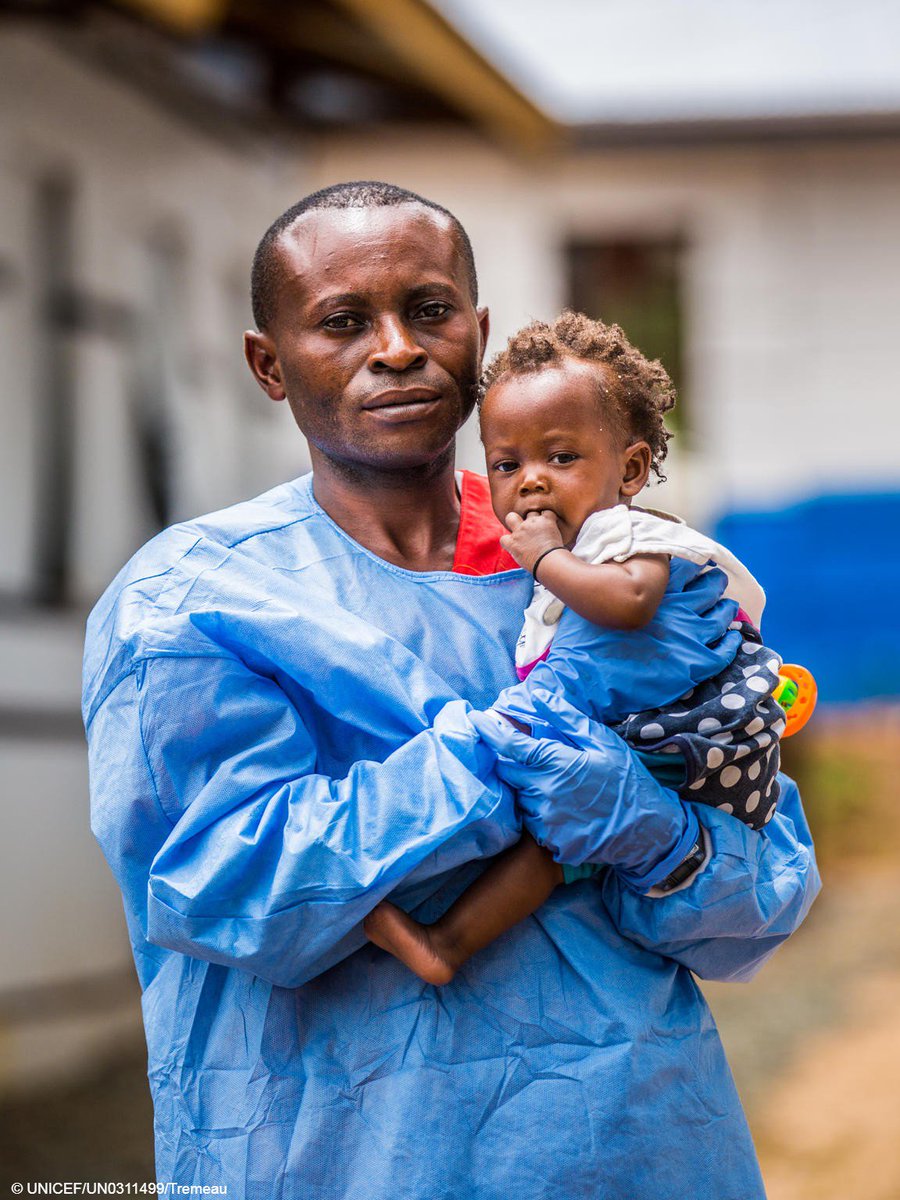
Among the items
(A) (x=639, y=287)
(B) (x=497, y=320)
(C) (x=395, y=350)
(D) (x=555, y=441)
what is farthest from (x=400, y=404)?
(A) (x=639, y=287)

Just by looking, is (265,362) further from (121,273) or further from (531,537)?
(121,273)

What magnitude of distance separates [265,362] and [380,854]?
69 cm

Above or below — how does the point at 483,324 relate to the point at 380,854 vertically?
above

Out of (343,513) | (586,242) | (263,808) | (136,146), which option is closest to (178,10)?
(136,146)

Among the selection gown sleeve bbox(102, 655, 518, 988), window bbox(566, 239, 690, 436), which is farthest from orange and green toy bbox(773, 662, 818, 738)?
window bbox(566, 239, 690, 436)

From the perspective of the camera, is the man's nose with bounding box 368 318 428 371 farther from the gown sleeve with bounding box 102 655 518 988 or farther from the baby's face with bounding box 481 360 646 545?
the gown sleeve with bounding box 102 655 518 988

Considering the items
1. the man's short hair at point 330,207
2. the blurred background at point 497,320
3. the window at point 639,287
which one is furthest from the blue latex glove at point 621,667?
the window at point 639,287

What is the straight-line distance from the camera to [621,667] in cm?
169

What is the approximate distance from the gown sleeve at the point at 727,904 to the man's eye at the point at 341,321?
0.69 meters

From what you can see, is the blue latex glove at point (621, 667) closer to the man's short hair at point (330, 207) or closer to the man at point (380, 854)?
the man at point (380, 854)

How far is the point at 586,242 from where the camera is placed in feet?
27.1

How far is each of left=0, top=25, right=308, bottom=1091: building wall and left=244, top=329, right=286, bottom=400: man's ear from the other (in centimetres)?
292

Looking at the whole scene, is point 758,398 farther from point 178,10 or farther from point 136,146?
point 178,10

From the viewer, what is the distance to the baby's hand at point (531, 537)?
5.69ft
